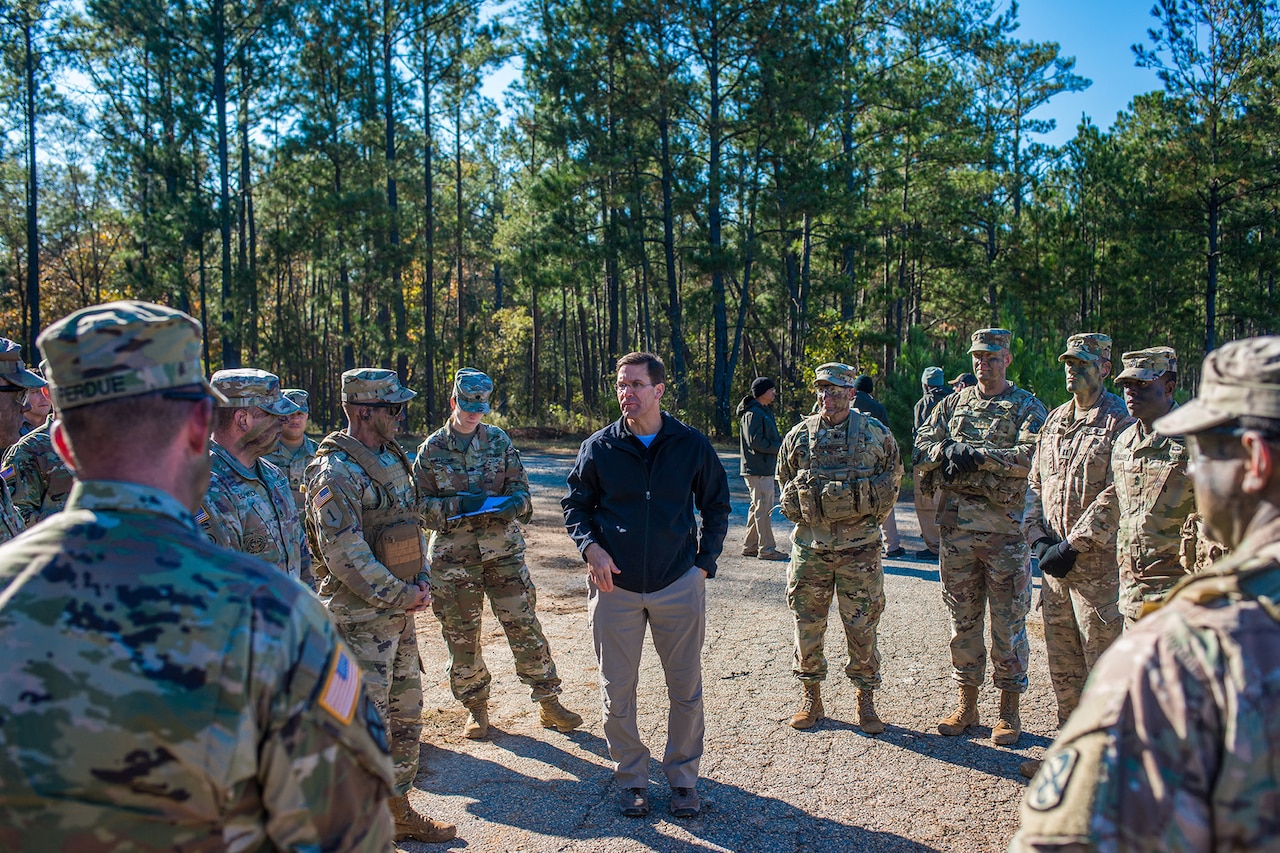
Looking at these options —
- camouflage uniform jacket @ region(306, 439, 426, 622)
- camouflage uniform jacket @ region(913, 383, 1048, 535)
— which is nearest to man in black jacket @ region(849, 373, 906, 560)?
camouflage uniform jacket @ region(913, 383, 1048, 535)

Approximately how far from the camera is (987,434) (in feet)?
18.3

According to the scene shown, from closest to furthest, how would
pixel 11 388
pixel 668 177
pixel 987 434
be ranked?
pixel 11 388 < pixel 987 434 < pixel 668 177

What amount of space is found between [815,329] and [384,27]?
16.1 meters

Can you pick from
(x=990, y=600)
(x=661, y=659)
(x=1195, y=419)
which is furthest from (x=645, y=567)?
(x=1195, y=419)

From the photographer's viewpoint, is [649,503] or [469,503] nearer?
[649,503]

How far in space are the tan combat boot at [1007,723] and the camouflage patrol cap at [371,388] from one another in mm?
3636

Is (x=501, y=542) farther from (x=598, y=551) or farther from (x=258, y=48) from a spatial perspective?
(x=258, y=48)

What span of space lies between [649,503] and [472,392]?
1556 millimetres

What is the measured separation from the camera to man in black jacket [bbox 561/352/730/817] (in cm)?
436

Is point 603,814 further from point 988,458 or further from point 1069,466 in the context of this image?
point 1069,466

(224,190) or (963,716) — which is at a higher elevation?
(224,190)

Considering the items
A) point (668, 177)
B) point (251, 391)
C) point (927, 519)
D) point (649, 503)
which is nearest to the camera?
point (251, 391)

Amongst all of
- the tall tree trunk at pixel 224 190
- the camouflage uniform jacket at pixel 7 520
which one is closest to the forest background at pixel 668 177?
the tall tree trunk at pixel 224 190

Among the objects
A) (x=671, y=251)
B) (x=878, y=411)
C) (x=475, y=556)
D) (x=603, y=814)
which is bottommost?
(x=603, y=814)
